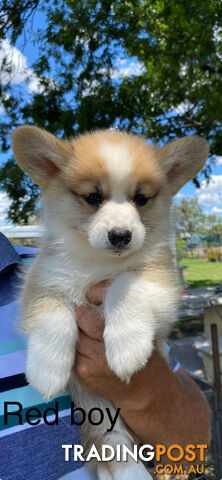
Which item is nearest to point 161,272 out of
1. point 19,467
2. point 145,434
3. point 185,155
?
point 185,155

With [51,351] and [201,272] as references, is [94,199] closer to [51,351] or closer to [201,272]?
[51,351]

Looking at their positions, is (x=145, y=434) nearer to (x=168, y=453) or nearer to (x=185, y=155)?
(x=168, y=453)

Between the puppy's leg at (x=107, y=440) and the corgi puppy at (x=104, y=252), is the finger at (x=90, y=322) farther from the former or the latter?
the puppy's leg at (x=107, y=440)

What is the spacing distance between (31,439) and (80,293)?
1.97ft

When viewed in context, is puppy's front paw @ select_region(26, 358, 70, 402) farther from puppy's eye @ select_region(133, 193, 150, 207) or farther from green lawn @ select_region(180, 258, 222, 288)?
green lawn @ select_region(180, 258, 222, 288)

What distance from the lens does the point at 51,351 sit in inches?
57.3

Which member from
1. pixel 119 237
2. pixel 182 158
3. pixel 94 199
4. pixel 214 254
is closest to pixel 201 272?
pixel 214 254

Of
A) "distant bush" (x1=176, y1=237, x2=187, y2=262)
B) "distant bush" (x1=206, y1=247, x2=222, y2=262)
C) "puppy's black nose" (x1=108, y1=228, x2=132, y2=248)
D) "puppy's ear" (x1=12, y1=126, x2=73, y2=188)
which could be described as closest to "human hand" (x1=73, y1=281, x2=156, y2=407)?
"puppy's black nose" (x1=108, y1=228, x2=132, y2=248)

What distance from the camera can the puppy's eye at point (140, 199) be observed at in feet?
5.49

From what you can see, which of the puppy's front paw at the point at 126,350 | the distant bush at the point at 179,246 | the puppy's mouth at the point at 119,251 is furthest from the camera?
the distant bush at the point at 179,246

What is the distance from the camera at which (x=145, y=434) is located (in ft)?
5.51

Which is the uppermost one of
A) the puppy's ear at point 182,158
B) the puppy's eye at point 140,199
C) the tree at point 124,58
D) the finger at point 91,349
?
the tree at point 124,58

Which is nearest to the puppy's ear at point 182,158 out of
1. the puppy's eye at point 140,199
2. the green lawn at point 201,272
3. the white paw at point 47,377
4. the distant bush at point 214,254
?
the puppy's eye at point 140,199

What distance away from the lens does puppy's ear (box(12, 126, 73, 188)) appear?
1.67 metres
